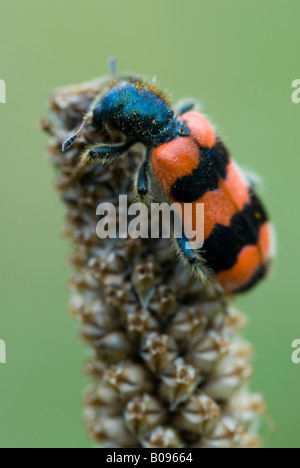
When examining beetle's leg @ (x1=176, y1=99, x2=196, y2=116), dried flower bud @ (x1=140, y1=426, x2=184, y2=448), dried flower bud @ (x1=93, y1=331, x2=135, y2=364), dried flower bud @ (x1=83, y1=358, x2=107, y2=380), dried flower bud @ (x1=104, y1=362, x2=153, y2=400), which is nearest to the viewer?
dried flower bud @ (x1=140, y1=426, x2=184, y2=448)

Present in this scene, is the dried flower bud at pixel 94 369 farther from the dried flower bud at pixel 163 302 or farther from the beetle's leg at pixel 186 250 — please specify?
the beetle's leg at pixel 186 250

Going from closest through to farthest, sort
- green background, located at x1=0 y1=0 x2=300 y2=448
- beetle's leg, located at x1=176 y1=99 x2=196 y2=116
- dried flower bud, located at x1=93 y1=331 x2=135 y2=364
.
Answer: dried flower bud, located at x1=93 y1=331 x2=135 y2=364, beetle's leg, located at x1=176 y1=99 x2=196 y2=116, green background, located at x1=0 y1=0 x2=300 y2=448

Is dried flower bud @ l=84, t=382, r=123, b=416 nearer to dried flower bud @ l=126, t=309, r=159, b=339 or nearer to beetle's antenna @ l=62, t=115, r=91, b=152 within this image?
dried flower bud @ l=126, t=309, r=159, b=339

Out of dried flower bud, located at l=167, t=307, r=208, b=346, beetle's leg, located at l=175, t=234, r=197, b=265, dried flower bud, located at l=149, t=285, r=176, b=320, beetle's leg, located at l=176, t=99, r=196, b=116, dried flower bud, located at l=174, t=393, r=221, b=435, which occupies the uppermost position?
beetle's leg, located at l=176, t=99, r=196, b=116

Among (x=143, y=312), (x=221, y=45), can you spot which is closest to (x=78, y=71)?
(x=221, y=45)

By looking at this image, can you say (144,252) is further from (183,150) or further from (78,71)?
(78,71)

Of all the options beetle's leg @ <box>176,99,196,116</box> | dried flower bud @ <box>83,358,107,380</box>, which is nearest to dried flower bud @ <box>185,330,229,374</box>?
dried flower bud @ <box>83,358,107,380</box>

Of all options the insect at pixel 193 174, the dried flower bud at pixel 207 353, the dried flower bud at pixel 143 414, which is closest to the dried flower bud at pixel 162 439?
the dried flower bud at pixel 143 414
